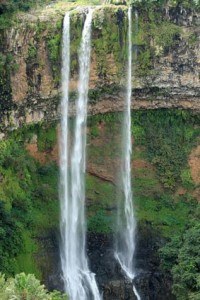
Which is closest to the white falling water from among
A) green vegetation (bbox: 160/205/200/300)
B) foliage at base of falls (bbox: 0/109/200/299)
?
foliage at base of falls (bbox: 0/109/200/299)

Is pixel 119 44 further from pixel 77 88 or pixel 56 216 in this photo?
pixel 56 216

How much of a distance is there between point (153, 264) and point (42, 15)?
10.3m

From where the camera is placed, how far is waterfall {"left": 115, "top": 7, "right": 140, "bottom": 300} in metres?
22.9

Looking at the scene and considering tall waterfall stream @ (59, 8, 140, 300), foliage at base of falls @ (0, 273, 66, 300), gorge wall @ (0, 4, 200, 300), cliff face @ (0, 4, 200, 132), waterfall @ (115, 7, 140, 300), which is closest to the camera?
foliage at base of falls @ (0, 273, 66, 300)

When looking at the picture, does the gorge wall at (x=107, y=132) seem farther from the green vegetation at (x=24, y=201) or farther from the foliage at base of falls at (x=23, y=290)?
the foliage at base of falls at (x=23, y=290)

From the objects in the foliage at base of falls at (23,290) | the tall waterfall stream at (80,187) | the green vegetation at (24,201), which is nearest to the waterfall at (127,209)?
the tall waterfall stream at (80,187)

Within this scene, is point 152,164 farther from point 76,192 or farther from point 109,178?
point 76,192

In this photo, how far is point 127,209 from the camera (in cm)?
2442

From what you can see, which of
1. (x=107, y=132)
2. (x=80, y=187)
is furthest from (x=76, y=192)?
(x=107, y=132)

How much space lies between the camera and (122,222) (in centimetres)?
2417

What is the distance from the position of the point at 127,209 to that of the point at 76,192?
2420mm

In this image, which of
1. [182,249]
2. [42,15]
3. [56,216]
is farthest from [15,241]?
[42,15]

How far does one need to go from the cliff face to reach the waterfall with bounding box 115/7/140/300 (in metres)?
0.29

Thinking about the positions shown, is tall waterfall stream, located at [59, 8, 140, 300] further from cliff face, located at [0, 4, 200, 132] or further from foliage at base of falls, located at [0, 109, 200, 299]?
foliage at base of falls, located at [0, 109, 200, 299]
